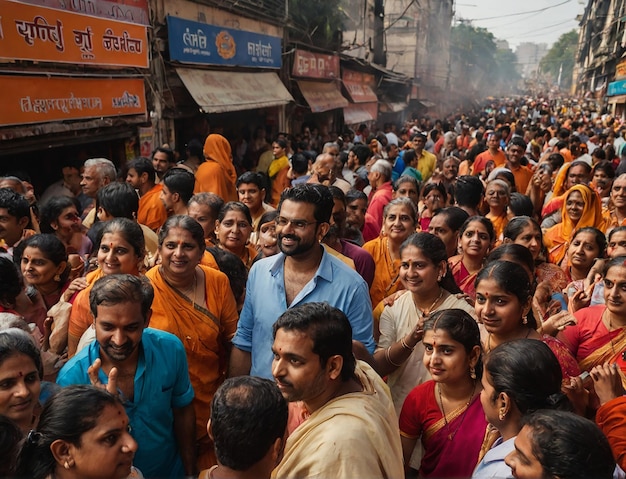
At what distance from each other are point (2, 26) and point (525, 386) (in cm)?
574

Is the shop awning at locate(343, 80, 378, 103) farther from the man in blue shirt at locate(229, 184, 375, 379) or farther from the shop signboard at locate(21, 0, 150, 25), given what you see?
the man in blue shirt at locate(229, 184, 375, 379)

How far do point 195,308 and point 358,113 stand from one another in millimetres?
17648

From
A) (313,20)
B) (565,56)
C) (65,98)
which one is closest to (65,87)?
(65,98)

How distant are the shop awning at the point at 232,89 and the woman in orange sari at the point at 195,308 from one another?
6.32 m

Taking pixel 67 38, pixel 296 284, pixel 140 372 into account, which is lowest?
pixel 140 372

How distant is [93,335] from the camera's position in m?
2.42

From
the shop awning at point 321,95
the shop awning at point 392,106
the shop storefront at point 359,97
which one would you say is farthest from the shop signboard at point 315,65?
the shop awning at point 392,106

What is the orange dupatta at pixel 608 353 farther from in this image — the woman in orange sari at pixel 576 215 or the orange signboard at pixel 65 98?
the orange signboard at pixel 65 98

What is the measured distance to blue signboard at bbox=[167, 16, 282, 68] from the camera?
28.5 ft

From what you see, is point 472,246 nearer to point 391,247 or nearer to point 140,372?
point 391,247

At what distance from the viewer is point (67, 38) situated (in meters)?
6.13

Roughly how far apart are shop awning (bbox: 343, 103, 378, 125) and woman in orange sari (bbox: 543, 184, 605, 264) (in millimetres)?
13694

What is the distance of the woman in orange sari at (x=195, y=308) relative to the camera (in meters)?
2.82

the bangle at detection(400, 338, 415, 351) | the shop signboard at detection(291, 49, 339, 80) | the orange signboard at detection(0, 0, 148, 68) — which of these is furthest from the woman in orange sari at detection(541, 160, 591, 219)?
the shop signboard at detection(291, 49, 339, 80)
